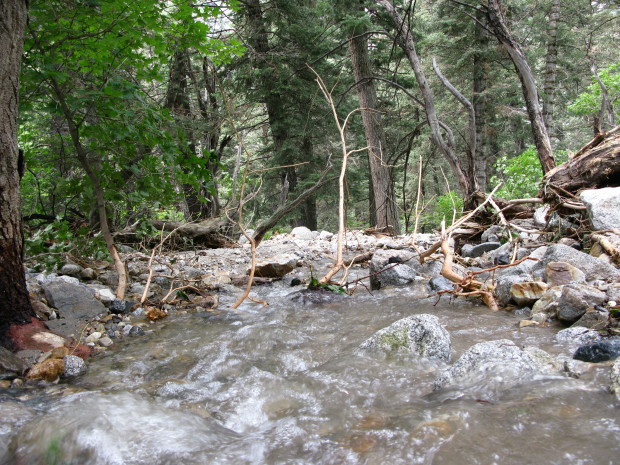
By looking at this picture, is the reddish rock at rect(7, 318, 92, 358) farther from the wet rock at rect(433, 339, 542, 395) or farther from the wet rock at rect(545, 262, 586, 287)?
the wet rock at rect(545, 262, 586, 287)

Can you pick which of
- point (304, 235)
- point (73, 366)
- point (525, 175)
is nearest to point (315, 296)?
point (73, 366)

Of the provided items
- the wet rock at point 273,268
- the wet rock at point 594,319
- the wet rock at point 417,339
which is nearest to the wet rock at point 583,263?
the wet rock at point 594,319

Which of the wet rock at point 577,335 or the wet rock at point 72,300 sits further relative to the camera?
the wet rock at point 72,300

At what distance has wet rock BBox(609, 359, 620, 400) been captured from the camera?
183 cm

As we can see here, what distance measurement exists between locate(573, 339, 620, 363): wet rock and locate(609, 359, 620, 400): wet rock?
8.4 inches

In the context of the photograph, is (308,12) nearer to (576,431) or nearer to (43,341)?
(43,341)

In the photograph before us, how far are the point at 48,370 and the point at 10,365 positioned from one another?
0.79 feet

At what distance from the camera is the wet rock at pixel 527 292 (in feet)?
11.4

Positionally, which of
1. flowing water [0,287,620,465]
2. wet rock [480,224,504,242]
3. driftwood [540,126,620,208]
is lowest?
flowing water [0,287,620,465]

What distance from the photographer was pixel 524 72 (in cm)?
612

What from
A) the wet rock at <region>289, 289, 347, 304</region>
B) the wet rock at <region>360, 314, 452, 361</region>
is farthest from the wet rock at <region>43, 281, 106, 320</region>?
the wet rock at <region>360, 314, 452, 361</region>

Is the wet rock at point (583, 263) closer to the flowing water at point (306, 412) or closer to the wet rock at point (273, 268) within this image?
the flowing water at point (306, 412)

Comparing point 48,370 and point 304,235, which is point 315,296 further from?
point 304,235

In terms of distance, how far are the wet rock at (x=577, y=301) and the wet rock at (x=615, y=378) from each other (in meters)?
1.05
